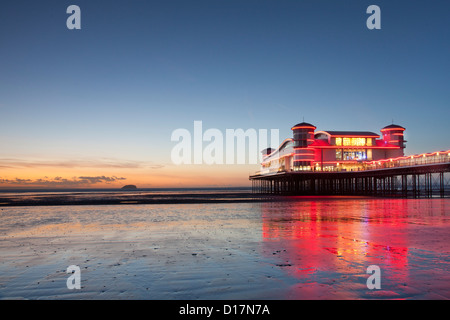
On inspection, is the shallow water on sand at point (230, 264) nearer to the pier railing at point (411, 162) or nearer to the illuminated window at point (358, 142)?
the pier railing at point (411, 162)

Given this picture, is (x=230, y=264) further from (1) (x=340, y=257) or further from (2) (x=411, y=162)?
(2) (x=411, y=162)

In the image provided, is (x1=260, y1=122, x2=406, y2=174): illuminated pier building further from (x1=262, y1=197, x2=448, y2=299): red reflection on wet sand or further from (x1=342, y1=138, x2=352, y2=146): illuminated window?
(x1=262, y1=197, x2=448, y2=299): red reflection on wet sand

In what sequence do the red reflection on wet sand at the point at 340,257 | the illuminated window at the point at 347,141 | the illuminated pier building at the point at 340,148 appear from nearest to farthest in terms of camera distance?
the red reflection on wet sand at the point at 340,257
the illuminated pier building at the point at 340,148
the illuminated window at the point at 347,141

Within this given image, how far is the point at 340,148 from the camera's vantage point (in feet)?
238

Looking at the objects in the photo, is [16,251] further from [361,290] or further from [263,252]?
[361,290]

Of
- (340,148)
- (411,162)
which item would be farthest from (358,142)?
(411,162)

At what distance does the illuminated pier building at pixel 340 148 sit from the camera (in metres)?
70.6

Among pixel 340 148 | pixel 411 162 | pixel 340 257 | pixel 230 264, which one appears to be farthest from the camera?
pixel 340 148

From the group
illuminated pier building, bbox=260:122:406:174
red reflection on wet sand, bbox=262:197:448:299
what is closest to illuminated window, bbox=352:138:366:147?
illuminated pier building, bbox=260:122:406:174

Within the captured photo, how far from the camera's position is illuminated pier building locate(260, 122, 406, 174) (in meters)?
70.6

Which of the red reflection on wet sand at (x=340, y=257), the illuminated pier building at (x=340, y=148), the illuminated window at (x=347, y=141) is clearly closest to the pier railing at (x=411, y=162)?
the illuminated pier building at (x=340, y=148)
